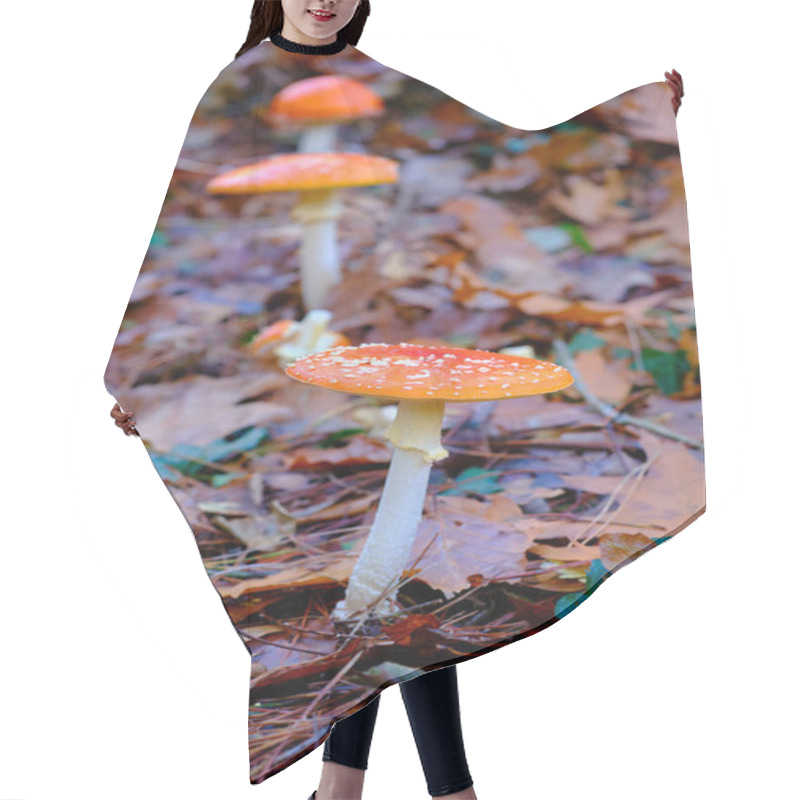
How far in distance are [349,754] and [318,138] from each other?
0.98 m

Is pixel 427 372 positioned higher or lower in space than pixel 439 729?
higher

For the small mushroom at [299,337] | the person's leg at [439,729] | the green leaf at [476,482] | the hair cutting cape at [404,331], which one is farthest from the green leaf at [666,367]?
the person's leg at [439,729]

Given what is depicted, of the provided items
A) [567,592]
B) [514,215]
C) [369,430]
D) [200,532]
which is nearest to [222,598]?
[200,532]

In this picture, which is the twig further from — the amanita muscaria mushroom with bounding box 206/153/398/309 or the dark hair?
the dark hair

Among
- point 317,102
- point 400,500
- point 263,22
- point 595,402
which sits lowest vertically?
point 400,500

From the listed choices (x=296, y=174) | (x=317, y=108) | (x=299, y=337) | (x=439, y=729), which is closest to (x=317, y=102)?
(x=317, y=108)

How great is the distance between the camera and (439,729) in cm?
274

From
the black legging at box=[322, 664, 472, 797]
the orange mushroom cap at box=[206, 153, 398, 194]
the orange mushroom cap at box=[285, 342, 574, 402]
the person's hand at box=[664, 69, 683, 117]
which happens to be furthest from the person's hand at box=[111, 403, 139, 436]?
the person's hand at box=[664, 69, 683, 117]

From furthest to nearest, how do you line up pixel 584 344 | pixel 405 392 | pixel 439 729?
1. pixel 439 729
2. pixel 584 344
3. pixel 405 392

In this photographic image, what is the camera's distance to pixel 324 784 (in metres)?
2.83

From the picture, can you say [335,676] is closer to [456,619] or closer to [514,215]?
[456,619]

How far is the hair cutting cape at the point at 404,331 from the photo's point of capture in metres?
2.55

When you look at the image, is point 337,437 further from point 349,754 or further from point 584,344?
point 349,754

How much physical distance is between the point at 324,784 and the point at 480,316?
807 millimetres
